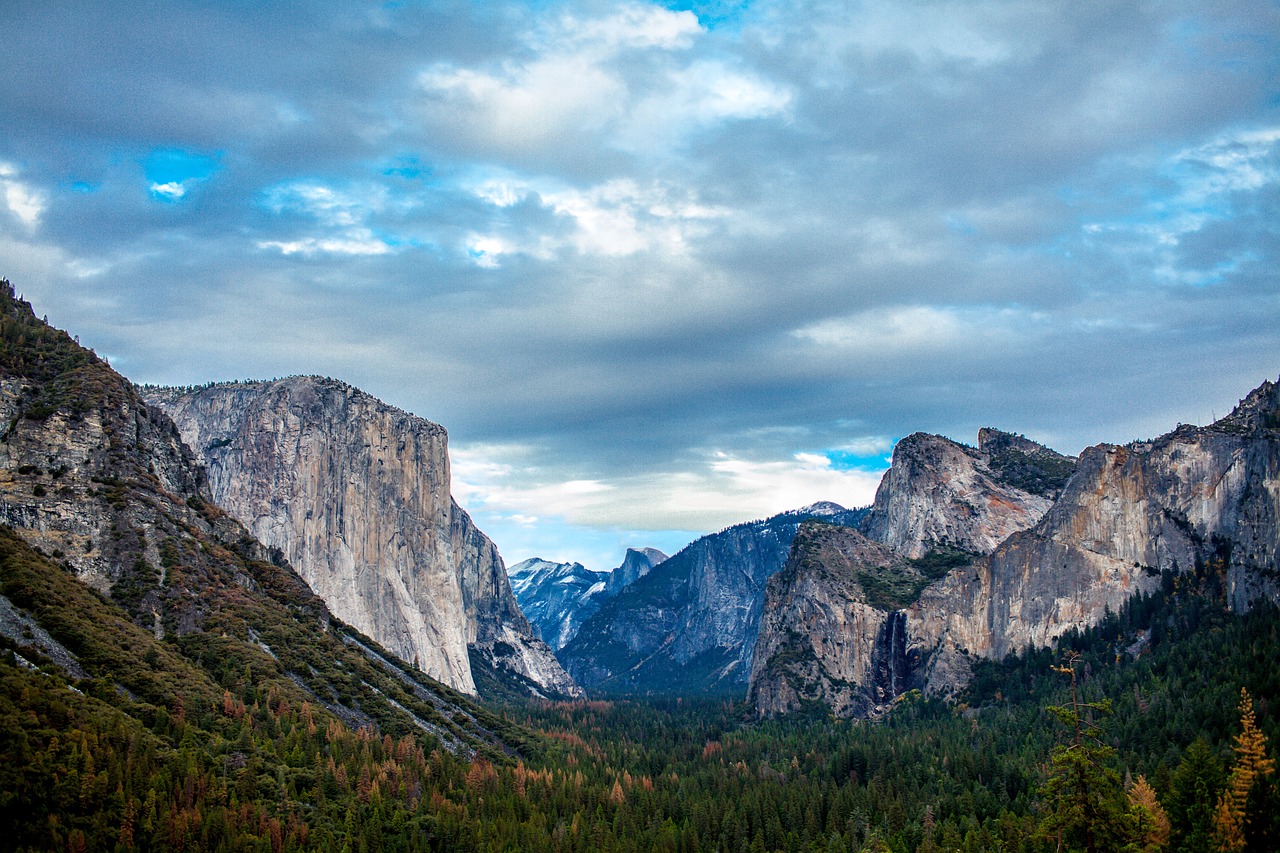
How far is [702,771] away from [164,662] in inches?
3717

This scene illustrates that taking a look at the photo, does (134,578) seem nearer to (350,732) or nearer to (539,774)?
(350,732)

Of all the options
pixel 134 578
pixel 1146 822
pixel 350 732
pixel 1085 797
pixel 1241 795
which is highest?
pixel 134 578

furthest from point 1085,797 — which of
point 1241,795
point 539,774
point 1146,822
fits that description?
point 539,774

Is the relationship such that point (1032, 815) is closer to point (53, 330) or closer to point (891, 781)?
point (891, 781)

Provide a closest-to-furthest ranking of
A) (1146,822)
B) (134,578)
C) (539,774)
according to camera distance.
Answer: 1. (1146,822)
2. (134,578)
3. (539,774)

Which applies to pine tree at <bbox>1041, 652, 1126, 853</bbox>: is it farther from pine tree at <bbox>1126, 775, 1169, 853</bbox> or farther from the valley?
pine tree at <bbox>1126, 775, 1169, 853</bbox>

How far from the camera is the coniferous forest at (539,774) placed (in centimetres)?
8412

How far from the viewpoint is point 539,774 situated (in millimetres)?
153625

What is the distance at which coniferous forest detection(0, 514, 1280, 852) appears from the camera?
84125 mm

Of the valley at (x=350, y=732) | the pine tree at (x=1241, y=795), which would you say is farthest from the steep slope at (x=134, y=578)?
the pine tree at (x=1241, y=795)

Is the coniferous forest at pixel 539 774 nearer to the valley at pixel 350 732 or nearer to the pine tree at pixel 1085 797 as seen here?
the pine tree at pixel 1085 797

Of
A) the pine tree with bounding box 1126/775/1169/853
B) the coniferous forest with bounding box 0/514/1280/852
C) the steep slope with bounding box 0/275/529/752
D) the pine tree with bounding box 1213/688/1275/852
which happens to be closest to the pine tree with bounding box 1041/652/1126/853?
the coniferous forest with bounding box 0/514/1280/852

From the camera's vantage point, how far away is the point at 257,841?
302 feet

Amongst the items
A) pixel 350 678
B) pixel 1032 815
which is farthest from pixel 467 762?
pixel 1032 815
